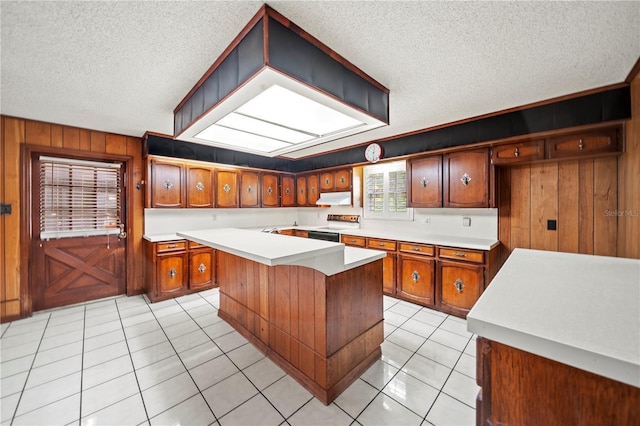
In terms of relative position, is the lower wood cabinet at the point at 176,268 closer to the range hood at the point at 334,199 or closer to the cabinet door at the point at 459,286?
the range hood at the point at 334,199

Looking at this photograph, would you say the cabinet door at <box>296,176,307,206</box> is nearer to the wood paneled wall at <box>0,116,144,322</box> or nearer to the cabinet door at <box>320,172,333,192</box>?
the cabinet door at <box>320,172,333,192</box>

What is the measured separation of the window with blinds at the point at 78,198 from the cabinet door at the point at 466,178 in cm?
484

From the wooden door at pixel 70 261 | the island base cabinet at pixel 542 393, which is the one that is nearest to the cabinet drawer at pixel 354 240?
the island base cabinet at pixel 542 393

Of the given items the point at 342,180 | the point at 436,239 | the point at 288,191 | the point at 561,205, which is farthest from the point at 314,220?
the point at 561,205

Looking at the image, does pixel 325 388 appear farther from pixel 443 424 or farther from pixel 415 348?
pixel 415 348

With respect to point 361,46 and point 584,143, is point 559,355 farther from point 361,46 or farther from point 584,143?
point 584,143

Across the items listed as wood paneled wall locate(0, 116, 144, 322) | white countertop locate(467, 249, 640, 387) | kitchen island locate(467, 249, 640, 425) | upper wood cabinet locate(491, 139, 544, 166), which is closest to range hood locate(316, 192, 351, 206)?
upper wood cabinet locate(491, 139, 544, 166)

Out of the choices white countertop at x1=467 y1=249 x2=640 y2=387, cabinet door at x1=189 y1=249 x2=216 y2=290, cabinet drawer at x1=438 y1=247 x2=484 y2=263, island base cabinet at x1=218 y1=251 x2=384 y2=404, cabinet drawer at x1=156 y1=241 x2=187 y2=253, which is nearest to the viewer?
white countertop at x1=467 y1=249 x2=640 y2=387

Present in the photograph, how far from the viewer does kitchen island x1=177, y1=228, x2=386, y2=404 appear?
5.70 feet

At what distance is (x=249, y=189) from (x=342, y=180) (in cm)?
181

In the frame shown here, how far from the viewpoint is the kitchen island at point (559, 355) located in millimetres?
593

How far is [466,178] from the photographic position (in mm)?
3238

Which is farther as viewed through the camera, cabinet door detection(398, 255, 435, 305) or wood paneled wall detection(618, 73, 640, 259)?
cabinet door detection(398, 255, 435, 305)

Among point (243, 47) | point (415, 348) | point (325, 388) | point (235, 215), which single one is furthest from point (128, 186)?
point (415, 348)
